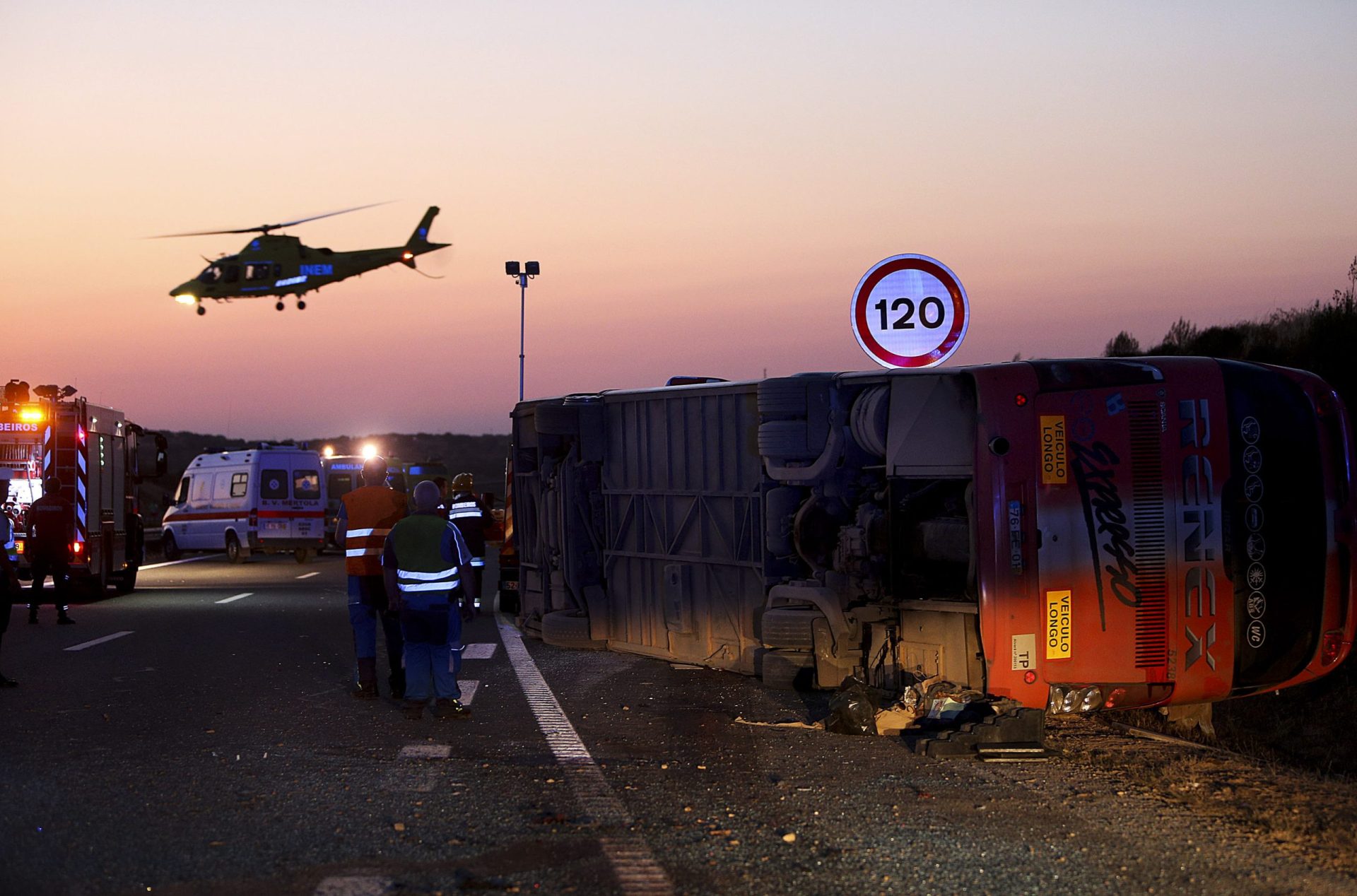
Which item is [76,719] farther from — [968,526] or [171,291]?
[171,291]

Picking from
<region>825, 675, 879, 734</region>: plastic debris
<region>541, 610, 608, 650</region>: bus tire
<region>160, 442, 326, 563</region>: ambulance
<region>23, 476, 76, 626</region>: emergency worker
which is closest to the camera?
<region>825, 675, 879, 734</region>: plastic debris

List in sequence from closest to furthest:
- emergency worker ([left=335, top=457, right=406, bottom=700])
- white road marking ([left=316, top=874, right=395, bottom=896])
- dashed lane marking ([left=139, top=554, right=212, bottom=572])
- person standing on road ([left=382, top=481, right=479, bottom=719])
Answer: white road marking ([left=316, top=874, right=395, bottom=896]) → person standing on road ([left=382, top=481, right=479, bottom=719]) → emergency worker ([left=335, top=457, right=406, bottom=700]) → dashed lane marking ([left=139, top=554, right=212, bottom=572])

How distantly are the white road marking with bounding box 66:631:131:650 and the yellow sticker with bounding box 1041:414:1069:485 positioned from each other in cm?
1020

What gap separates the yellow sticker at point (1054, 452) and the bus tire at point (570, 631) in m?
6.03

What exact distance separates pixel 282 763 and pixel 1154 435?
5330 millimetres

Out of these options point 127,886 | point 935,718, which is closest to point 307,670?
point 935,718

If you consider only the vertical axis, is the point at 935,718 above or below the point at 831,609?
below

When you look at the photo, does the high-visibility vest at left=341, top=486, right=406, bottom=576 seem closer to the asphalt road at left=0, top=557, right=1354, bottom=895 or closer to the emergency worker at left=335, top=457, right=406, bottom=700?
the emergency worker at left=335, top=457, right=406, bottom=700

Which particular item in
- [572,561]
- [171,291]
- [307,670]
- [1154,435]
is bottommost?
[307,670]

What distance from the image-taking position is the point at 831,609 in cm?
992

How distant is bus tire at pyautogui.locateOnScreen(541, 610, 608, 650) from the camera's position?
44.2 feet

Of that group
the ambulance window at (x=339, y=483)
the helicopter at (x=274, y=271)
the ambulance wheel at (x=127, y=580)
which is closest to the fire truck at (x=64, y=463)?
the ambulance wheel at (x=127, y=580)

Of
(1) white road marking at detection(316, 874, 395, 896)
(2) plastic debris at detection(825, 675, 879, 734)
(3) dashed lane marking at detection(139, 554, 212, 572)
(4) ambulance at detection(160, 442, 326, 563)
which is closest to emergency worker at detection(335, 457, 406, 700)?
(2) plastic debris at detection(825, 675, 879, 734)

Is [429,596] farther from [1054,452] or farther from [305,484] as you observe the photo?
[305,484]
